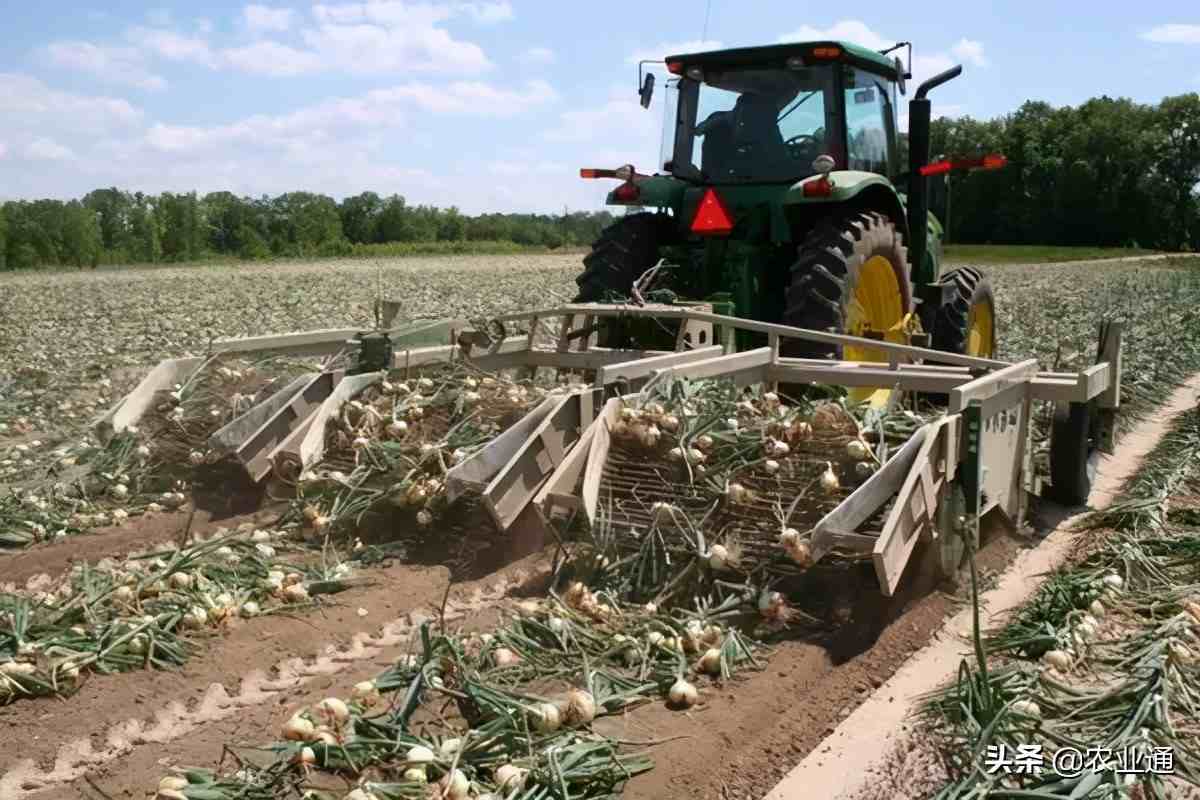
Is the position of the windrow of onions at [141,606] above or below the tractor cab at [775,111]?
below

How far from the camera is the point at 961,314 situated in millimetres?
7969

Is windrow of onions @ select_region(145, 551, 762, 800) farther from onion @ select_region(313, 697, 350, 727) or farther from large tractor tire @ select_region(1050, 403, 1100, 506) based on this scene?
large tractor tire @ select_region(1050, 403, 1100, 506)

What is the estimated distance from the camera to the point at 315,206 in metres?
53.9

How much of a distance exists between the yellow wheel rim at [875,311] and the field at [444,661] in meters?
1.67

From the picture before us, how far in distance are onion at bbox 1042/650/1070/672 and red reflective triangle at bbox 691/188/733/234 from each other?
11.4 ft

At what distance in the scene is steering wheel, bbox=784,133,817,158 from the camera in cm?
716

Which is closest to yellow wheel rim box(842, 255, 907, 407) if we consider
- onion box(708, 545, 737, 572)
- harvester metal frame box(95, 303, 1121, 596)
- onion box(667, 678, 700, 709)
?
harvester metal frame box(95, 303, 1121, 596)

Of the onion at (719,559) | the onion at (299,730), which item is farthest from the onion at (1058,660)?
the onion at (299,730)

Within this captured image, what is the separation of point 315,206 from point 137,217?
30.5ft

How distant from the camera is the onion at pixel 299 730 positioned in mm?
3186

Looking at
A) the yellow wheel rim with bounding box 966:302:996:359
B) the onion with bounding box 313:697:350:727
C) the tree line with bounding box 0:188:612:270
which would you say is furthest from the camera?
the tree line with bounding box 0:188:612:270

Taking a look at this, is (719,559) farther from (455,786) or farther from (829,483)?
(455,786)

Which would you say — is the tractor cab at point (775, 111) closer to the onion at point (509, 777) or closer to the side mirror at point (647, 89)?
the side mirror at point (647, 89)

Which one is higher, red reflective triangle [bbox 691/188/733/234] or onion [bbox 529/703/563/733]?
red reflective triangle [bbox 691/188/733/234]
